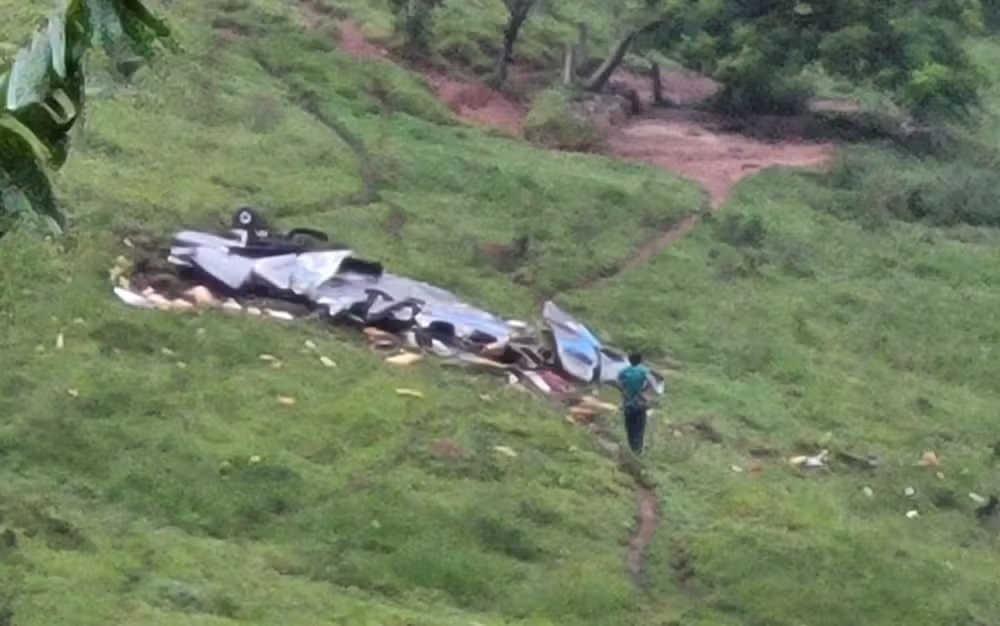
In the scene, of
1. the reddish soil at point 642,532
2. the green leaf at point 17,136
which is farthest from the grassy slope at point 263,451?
the green leaf at point 17,136

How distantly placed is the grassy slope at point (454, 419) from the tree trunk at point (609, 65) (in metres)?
4.89

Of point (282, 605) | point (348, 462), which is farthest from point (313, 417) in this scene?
point (282, 605)

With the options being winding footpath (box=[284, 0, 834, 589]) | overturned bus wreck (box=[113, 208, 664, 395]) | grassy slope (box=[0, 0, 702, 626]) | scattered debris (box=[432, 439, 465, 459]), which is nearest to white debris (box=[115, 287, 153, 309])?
overturned bus wreck (box=[113, 208, 664, 395])

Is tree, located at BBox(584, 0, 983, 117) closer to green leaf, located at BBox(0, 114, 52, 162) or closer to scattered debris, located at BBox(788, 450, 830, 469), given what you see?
scattered debris, located at BBox(788, 450, 830, 469)

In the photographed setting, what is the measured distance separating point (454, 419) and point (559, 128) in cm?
1136

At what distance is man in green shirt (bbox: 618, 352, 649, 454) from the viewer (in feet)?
46.1

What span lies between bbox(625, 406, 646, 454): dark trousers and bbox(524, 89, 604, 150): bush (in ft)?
35.4

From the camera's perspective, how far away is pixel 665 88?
30.0 meters

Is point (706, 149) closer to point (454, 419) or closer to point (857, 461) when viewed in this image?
point (857, 461)

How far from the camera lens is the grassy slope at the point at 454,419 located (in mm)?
11453

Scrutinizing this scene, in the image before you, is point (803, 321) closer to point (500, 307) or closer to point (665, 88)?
point (500, 307)

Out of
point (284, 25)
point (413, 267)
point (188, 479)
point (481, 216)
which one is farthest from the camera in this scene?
point (284, 25)

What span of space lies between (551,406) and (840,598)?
3694mm

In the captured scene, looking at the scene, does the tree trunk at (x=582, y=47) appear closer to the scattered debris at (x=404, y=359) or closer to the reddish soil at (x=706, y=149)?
the reddish soil at (x=706, y=149)
